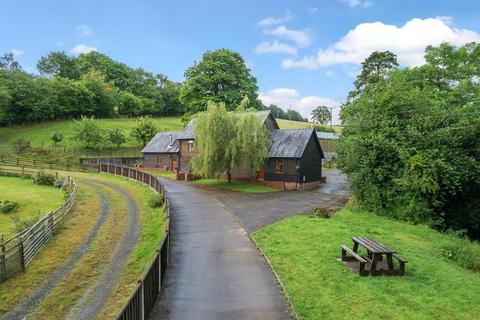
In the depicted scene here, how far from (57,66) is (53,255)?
87.8 m

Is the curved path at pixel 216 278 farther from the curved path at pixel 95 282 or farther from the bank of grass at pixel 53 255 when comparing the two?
the bank of grass at pixel 53 255

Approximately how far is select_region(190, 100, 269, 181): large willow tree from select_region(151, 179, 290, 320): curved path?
13027 mm

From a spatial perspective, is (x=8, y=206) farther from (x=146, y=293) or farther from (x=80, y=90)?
(x=80, y=90)

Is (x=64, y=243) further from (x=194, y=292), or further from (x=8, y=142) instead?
(x=8, y=142)

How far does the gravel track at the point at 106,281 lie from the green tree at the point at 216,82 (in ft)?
115

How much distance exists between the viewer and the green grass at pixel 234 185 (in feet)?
97.9

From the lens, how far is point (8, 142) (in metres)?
56.6

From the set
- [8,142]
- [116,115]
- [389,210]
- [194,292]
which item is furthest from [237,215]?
[116,115]

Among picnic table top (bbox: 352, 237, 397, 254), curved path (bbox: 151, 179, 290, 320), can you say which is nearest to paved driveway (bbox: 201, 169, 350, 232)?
curved path (bbox: 151, 179, 290, 320)

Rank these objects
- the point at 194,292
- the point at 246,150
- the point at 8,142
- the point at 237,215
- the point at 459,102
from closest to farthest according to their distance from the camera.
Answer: the point at 194,292 → the point at 237,215 → the point at 459,102 → the point at 246,150 → the point at 8,142

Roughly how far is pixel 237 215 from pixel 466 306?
12211 mm

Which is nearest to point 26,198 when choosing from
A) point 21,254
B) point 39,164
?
point 21,254

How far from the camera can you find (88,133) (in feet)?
173

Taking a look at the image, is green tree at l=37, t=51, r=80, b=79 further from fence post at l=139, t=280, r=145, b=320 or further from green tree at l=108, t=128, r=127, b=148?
fence post at l=139, t=280, r=145, b=320
